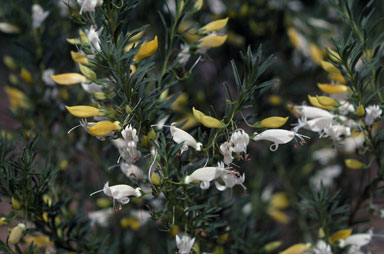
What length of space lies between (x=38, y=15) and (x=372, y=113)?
2.55 ft

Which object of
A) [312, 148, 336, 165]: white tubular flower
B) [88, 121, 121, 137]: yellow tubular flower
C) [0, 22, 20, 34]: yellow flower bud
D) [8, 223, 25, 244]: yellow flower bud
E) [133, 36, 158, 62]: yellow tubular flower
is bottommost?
[312, 148, 336, 165]: white tubular flower

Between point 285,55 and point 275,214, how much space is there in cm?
55

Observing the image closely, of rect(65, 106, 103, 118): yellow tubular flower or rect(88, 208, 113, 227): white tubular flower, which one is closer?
rect(65, 106, 103, 118): yellow tubular flower

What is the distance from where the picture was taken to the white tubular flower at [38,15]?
0.95 m

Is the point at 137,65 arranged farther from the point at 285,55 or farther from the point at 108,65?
the point at 285,55

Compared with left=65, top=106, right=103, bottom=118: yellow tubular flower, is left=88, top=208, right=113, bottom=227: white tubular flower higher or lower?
lower

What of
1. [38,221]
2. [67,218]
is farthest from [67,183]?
[38,221]

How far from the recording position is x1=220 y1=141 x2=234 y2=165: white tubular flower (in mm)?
586

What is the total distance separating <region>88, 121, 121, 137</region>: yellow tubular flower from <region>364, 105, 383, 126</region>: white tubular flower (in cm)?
41

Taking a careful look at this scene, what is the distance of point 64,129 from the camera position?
3.58 ft

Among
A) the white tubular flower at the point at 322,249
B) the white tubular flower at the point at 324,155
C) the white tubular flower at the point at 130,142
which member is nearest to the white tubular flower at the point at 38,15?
the white tubular flower at the point at 130,142

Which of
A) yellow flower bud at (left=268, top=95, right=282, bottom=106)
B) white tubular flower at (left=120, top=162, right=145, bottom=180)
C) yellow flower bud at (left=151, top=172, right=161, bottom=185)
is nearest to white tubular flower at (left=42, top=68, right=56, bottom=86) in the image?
white tubular flower at (left=120, top=162, right=145, bottom=180)

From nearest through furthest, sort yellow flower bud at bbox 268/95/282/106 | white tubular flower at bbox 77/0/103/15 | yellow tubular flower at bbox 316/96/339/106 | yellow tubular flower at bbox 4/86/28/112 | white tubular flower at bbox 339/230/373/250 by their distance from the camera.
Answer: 1. white tubular flower at bbox 77/0/103/15
2. yellow tubular flower at bbox 316/96/339/106
3. white tubular flower at bbox 339/230/373/250
4. yellow tubular flower at bbox 4/86/28/112
5. yellow flower bud at bbox 268/95/282/106

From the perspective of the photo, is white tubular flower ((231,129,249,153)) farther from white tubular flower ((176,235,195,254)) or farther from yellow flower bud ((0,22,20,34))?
yellow flower bud ((0,22,20,34))
